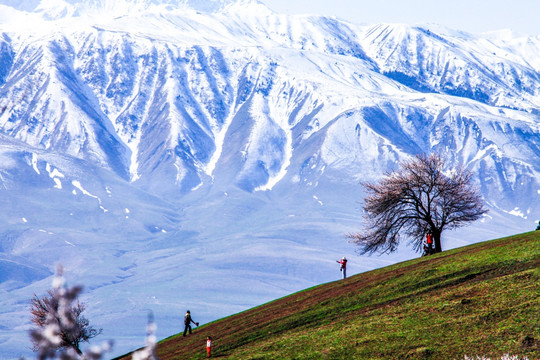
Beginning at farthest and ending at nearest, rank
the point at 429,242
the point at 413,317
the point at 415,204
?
the point at 415,204, the point at 429,242, the point at 413,317

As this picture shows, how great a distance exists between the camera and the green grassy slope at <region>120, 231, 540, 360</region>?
1357 inches

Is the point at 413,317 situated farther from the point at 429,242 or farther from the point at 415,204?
the point at 415,204

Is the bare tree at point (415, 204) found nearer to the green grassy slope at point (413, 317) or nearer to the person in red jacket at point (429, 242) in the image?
the person in red jacket at point (429, 242)

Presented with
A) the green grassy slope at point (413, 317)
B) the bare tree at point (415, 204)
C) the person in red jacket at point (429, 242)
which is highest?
the bare tree at point (415, 204)

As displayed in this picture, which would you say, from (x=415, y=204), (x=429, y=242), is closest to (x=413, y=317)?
(x=429, y=242)

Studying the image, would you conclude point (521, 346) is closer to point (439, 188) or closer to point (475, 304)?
point (475, 304)

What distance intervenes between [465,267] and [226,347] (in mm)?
15617

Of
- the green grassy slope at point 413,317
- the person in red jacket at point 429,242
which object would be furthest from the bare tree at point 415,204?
the green grassy slope at point 413,317

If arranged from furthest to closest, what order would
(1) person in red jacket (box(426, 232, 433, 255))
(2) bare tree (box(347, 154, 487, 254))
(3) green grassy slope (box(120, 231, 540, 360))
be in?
(2) bare tree (box(347, 154, 487, 254)), (1) person in red jacket (box(426, 232, 433, 255)), (3) green grassy slope (box(120, 231, 540, 360))

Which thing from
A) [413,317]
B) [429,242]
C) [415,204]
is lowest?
[413,317]

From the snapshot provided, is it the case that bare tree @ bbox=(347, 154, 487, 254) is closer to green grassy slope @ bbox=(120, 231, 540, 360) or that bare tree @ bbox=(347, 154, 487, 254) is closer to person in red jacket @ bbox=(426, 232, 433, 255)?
person in red jacket @ bbox=(426, 232, 433, 255)

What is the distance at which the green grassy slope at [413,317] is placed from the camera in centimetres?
3447

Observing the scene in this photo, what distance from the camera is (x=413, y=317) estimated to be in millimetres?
40156

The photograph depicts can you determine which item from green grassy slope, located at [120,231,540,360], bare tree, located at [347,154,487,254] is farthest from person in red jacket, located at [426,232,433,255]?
green grassy slope, located at [120,231,540,360]
